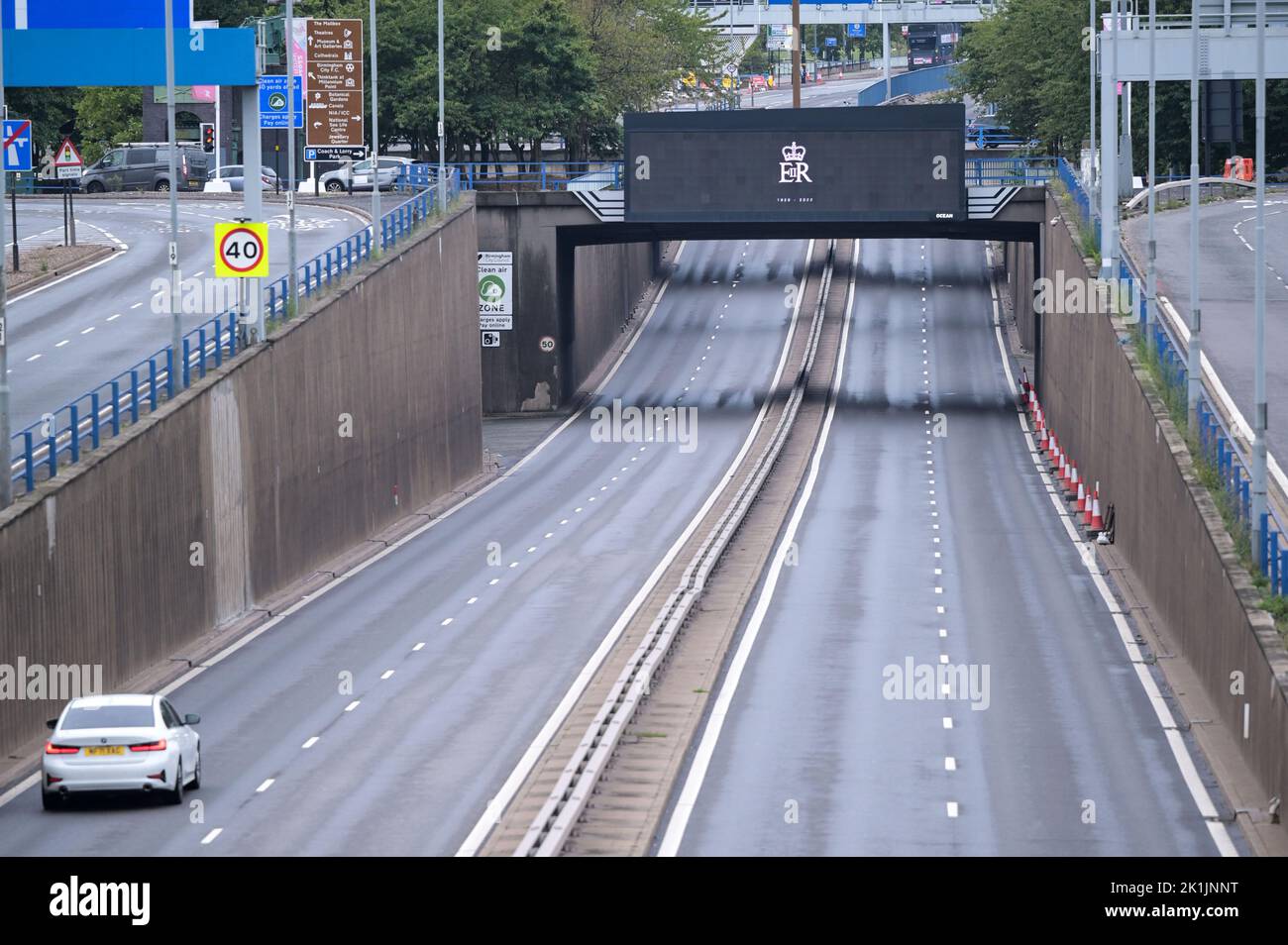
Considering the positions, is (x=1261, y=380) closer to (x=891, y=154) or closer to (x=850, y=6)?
(x=891, y=154)

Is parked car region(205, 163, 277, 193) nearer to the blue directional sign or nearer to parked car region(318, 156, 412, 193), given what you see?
parked car region(318, 156, 412, 193)

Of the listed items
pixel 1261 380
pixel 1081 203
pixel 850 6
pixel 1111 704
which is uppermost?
pixel 850 6

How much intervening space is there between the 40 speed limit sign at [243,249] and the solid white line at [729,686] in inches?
461

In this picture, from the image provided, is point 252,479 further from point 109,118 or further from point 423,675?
point 109,118

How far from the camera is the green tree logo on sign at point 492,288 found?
68312mm

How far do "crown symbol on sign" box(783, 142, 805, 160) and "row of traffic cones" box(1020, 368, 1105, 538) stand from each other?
36.7ft

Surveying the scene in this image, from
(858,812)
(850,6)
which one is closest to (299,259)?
(858,812)

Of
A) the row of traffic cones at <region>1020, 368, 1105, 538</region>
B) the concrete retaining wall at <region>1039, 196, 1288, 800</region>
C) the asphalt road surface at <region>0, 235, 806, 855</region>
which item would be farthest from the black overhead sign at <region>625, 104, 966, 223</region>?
the asphalt road surface at <region>0, 235, 806, 855</region>

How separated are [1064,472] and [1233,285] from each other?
22.5 ft

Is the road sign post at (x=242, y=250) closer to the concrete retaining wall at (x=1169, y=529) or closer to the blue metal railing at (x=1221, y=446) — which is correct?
the concrete retaining wall at (x=1169, y=529)

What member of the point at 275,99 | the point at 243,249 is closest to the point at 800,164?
A: the point at 275,99

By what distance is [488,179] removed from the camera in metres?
72.4

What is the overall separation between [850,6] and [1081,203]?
101m

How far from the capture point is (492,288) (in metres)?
68.4
